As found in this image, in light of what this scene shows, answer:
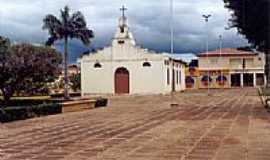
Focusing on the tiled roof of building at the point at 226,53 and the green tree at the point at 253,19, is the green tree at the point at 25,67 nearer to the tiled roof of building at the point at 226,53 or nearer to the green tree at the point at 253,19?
the green tree at the point at 253,19

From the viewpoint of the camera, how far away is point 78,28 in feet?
165

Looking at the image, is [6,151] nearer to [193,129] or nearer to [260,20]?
[193,129]

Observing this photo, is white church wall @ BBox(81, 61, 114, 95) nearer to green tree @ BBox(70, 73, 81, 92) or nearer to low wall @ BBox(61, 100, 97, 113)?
green tree @ BBox(70, 73, 81, 92)

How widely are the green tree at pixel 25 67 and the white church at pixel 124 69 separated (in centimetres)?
2654

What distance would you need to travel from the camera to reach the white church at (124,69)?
182 feet

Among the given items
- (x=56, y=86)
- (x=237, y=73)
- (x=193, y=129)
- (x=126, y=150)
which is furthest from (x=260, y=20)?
(x=237, y=73)

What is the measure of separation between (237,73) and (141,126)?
67423 millimetres

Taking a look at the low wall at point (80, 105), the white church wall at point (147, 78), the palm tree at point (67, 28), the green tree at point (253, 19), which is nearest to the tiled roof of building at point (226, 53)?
the white church wall at point (147, 78)

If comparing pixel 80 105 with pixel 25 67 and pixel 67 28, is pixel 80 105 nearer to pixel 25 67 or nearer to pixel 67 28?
pixel 25 67

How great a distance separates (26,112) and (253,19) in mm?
9159

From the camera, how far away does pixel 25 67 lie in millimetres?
27297

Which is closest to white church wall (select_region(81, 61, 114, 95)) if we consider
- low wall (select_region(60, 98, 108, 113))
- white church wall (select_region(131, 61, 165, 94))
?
white church wall (select_region(131, 61, 165, 94))

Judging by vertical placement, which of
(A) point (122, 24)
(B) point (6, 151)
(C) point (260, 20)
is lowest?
(B) point (6, 151)

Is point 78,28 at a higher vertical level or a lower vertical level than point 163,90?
higher
